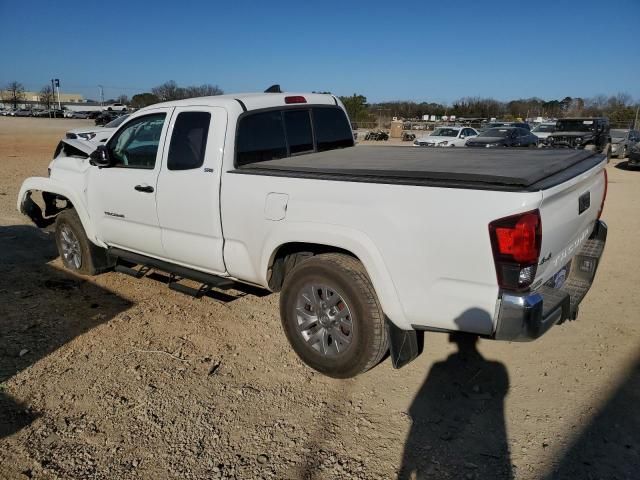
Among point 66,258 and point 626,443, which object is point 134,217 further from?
point 626,443

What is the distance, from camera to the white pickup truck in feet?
8.86

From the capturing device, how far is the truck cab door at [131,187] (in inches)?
178

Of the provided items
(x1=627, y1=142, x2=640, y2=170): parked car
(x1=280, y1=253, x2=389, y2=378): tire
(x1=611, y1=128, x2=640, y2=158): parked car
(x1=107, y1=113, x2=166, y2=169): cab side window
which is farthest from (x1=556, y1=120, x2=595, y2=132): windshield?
(x1=280, y1=253, x2=389, y2=378): tire

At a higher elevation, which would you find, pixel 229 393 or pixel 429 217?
pixel 429 217

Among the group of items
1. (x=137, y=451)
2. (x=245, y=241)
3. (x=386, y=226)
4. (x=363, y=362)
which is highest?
(x=386, y=226)

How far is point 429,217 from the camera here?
2.79 m

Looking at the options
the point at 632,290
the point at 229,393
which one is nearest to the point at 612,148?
the point at 632,290

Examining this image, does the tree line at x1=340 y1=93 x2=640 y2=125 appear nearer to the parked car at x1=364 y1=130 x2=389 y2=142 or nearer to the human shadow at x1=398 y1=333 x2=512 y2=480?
the parked car at x1=364 y1=130 x2=389 y2=142

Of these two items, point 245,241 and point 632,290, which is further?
point 632,290

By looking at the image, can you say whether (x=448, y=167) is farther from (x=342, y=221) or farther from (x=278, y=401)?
(x=278, y=401)

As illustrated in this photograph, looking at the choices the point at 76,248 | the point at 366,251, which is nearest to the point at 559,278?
the point at 366,251

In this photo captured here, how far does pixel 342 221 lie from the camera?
10.5 feet

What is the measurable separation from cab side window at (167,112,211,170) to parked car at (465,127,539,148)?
18789 millimetres

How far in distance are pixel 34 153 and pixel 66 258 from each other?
18.7 metres
